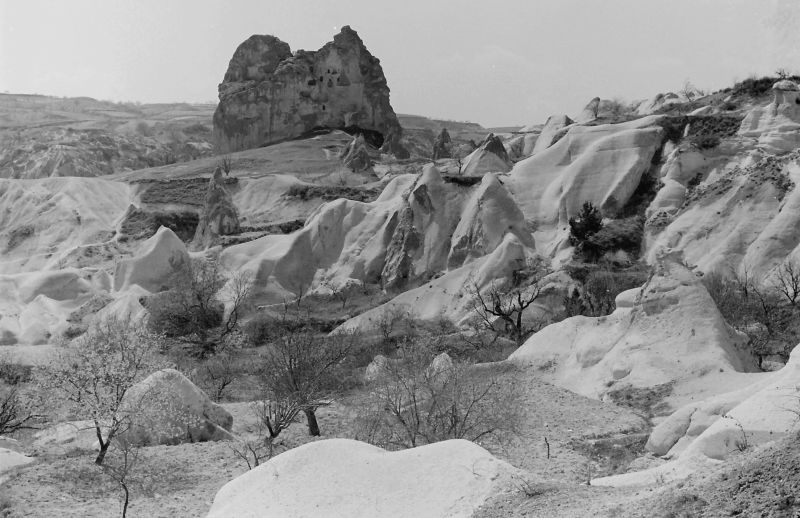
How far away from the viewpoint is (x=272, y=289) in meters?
58.5

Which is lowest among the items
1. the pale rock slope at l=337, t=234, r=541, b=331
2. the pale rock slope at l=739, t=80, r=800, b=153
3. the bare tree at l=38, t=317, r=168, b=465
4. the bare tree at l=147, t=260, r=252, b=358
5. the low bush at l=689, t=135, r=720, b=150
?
the bare tree at l=147, t=260, r=252, b=358

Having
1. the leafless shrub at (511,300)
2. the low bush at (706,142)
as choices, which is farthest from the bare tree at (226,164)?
the low bush at (706,142)

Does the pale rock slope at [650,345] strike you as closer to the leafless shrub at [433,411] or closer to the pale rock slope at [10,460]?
the leafless shrub at [433,411]

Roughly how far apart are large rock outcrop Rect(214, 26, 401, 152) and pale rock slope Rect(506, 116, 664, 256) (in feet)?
152

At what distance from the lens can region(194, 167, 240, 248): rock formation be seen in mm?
70688

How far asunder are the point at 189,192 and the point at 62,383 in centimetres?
6373

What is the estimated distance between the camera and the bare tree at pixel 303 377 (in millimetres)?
24281

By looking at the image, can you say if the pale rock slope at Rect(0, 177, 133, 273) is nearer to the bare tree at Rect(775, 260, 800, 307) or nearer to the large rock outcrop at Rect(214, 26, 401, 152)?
the large rock outcrop at Rect(214, 26, 401, 152)

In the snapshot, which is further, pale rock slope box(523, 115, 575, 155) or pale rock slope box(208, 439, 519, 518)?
pale rock slope box(523, 115, 575, 155)

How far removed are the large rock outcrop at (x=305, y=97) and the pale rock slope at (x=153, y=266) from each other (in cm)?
4885

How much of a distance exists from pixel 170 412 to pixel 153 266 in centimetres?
4003

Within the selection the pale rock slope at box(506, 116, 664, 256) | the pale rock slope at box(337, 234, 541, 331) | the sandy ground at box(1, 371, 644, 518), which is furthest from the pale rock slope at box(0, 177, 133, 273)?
the sandy ground at box(1, 371, 644, 518)

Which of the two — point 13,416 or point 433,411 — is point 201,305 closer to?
point 13,416

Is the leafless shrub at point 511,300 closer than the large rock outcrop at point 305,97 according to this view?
Yes
